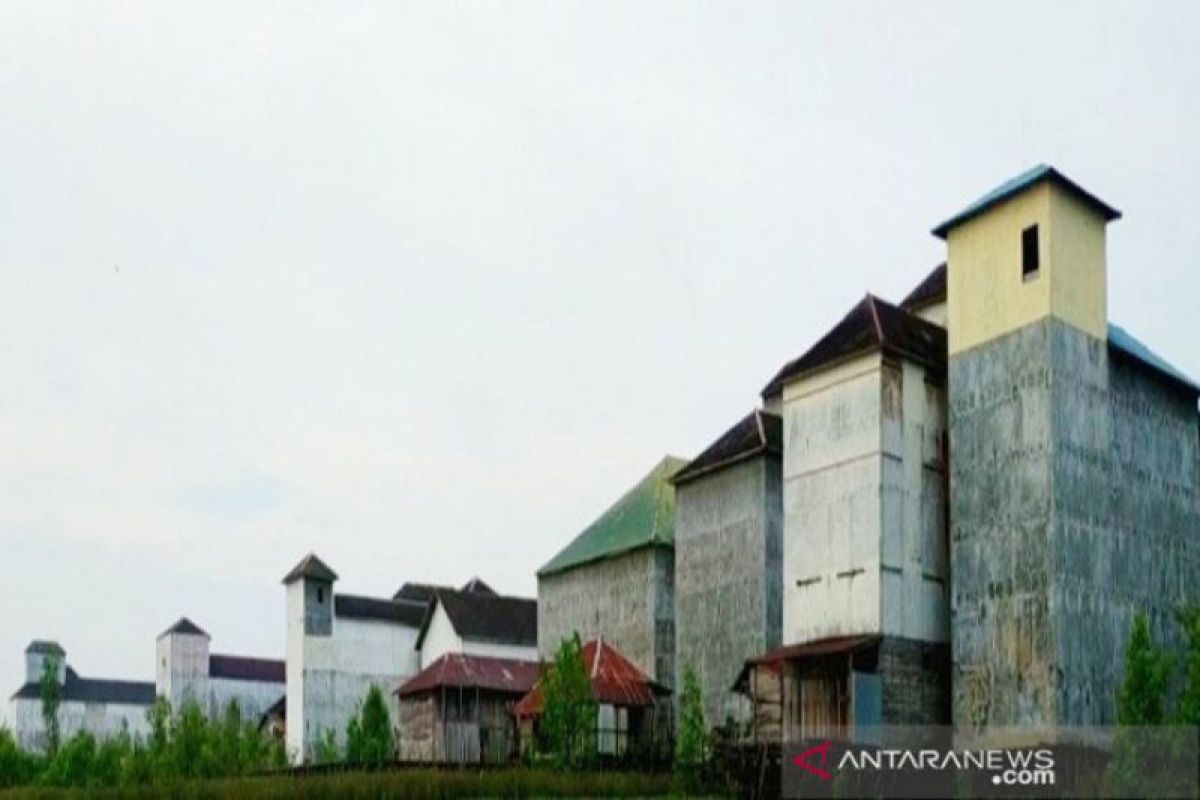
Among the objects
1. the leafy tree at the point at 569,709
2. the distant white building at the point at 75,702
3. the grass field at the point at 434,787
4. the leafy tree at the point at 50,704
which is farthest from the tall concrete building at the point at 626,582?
the distant white building at the point at 75,702

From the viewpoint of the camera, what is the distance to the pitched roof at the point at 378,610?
189ft

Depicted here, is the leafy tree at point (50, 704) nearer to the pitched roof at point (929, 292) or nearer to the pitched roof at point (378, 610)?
the pitched roof at point (378, 610)

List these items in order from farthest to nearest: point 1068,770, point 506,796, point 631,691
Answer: point 631,691 < point 506,796 < point 1068,770

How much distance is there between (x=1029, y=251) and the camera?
29.9m

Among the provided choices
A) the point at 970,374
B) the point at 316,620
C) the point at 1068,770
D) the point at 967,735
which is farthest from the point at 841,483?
the point at 316,620

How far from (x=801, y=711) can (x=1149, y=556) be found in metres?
7.53

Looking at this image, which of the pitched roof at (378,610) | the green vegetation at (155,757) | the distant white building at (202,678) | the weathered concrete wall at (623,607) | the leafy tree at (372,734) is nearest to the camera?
the green vegetation at (155,757)

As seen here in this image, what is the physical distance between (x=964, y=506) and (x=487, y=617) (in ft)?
90.1

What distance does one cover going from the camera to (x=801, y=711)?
31672mm

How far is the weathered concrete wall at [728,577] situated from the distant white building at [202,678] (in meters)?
44.1

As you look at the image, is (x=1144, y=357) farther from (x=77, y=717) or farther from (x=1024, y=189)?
(x=77, y=717)

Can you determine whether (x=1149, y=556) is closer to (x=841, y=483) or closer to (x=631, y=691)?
(x=841, y=483)

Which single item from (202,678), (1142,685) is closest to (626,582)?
(1142,685)

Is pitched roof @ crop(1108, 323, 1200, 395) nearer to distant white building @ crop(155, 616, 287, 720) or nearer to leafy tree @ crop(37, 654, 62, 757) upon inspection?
leafy tree @ crop(37, 654, 62, 757)
